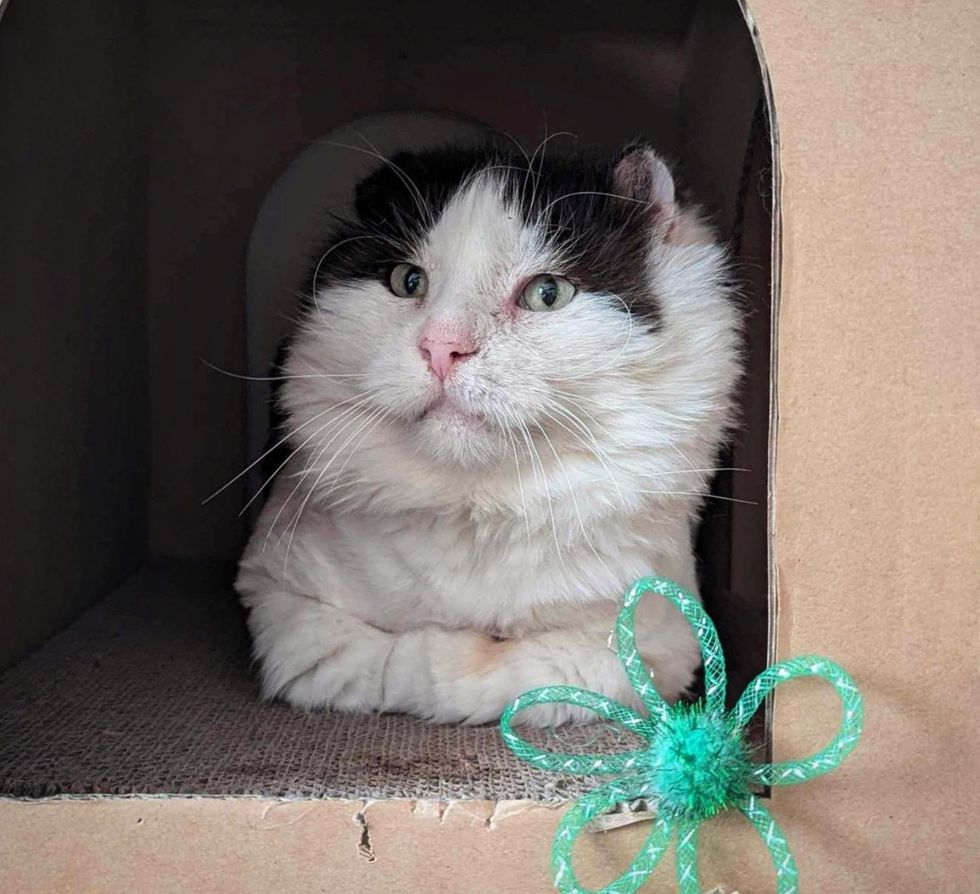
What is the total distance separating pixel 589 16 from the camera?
5.55ft

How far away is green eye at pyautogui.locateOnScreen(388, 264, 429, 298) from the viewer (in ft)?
3.49

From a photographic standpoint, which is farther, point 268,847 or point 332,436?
point 332,436

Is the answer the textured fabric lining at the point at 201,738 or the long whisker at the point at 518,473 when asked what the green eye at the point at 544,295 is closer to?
the long whisker at the point at 518,473

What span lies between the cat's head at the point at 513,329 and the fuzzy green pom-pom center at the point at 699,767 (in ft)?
1.03

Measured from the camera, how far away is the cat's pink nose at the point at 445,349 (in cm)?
91

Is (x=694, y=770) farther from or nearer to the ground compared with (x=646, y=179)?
nearer to the ground

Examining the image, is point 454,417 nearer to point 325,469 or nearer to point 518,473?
point 518,473

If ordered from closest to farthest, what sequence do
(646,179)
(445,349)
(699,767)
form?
1. (699,767)
2. (445,349)
3. (646,179)

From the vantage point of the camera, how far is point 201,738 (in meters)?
0.97

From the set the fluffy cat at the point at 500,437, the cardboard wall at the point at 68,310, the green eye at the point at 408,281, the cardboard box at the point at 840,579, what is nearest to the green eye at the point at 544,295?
the fluffy cat at the point at 500,437

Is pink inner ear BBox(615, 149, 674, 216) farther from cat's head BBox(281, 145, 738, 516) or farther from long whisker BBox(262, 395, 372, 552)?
long whisker BBox(262, 395, 372, 552)

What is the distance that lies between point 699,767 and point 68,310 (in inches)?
41.4

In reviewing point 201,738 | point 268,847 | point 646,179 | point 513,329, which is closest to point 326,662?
point 201,738

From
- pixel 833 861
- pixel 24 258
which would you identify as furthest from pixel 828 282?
pixel 24 258
